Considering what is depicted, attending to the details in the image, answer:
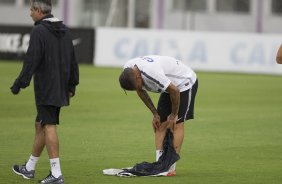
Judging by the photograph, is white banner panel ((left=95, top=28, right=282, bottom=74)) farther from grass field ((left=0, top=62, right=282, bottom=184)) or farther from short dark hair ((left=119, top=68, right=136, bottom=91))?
short dark hair ((left=119, top=68, right=136, bottom=91))

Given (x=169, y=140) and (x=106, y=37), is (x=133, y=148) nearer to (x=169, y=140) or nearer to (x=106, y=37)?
(x=169, y=140)

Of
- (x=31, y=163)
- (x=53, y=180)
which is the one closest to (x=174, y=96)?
(x=53, y=180)

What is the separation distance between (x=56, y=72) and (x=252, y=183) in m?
2.52

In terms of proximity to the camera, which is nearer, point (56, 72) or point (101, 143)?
point (56, 72)

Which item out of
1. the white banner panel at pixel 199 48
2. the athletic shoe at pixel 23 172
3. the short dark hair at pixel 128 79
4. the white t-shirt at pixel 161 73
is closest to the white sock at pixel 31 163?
the athletic shoe at pixel 23 172

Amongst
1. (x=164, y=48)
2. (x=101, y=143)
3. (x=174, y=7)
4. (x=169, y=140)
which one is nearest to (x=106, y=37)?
(x=164, y=48)

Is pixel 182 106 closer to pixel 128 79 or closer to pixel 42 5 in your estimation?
pixel 128 79

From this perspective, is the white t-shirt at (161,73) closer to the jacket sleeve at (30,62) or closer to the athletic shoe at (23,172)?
the jacket sleeve at (30,62)

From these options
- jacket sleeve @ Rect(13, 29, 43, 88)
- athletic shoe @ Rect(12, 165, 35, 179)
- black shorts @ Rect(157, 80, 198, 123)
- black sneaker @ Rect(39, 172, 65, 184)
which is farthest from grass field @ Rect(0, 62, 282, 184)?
jacket sleeve @ Rect(13, 29, 43, 88)

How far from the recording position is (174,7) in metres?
45.8

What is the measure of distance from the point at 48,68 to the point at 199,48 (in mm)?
22782

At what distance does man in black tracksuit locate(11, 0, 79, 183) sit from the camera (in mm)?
9922

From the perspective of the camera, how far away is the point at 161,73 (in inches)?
412

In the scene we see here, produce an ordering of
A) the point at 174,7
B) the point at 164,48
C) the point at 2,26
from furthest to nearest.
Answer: the point at 174,7, the point at 2,26, the point at 164,48
